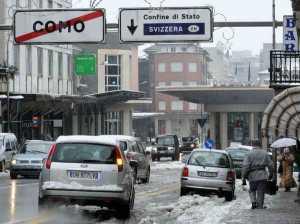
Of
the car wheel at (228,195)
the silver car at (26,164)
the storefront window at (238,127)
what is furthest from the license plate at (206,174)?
the storefront window at (238,127)

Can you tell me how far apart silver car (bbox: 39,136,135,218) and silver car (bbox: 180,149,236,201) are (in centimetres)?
740

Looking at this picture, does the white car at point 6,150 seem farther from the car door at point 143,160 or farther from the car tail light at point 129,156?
the car tail light at point 129,156

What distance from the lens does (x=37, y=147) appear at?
36406mm

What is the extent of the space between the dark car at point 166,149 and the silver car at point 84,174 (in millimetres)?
49259

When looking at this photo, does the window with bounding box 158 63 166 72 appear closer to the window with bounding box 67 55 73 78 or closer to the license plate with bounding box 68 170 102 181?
the window with bounding box 67 55 73 78

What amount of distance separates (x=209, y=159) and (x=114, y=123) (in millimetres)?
62454

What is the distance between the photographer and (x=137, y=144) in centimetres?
3180

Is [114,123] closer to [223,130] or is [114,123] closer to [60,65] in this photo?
[60,65]

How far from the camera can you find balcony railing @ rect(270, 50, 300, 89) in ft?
84.5

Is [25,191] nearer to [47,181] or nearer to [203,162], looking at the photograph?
[203,162]

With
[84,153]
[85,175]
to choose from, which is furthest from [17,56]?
[85,175]

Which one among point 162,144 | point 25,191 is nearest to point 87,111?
point 162,144

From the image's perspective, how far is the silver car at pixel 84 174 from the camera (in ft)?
54.7

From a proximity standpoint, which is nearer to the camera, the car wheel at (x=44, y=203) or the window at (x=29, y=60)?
the car wheel at (x=44, y=203)
